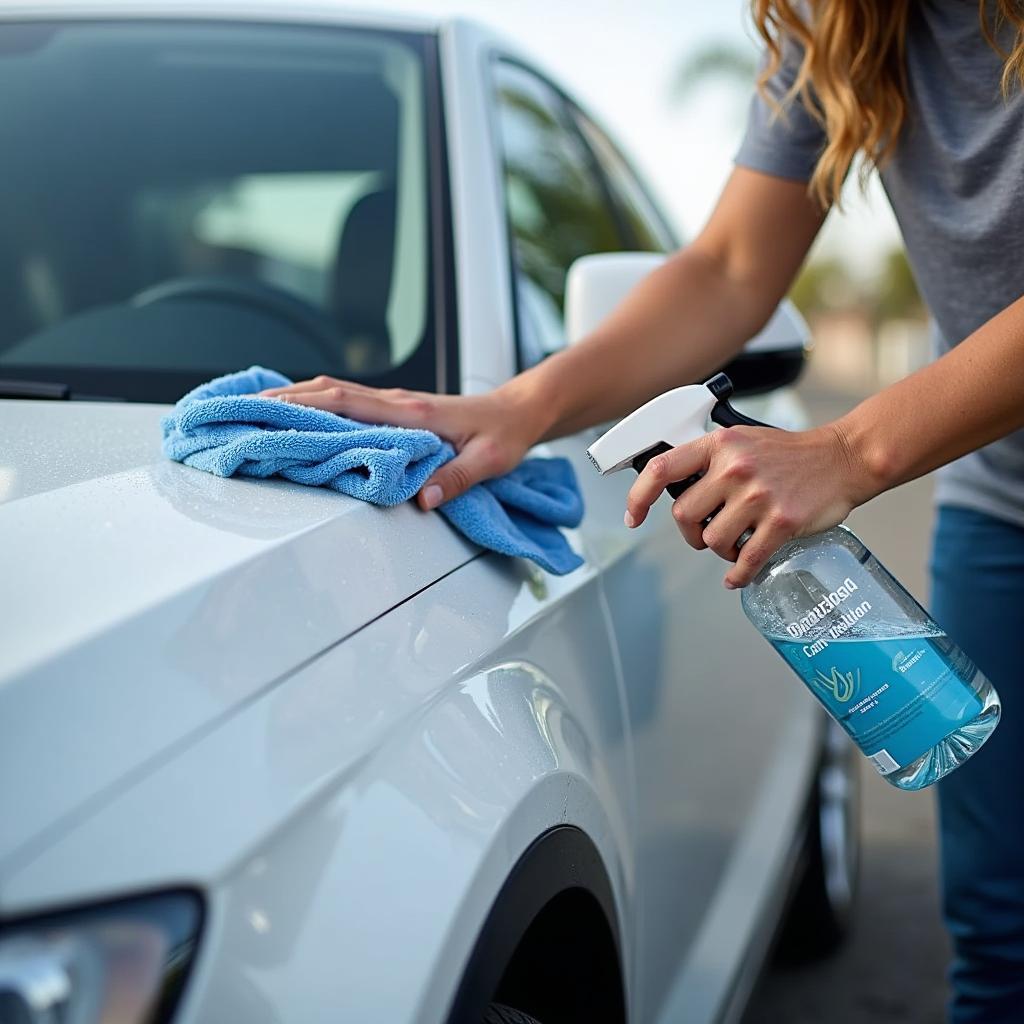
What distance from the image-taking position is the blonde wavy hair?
4.83 feet

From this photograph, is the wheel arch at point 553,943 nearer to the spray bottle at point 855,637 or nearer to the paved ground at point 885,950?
the spray bottle at point 855,637

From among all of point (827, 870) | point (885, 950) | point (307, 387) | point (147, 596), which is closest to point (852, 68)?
point (307, 387)

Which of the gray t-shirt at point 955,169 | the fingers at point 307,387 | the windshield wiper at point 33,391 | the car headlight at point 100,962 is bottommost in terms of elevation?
the car headlight at point 100,962

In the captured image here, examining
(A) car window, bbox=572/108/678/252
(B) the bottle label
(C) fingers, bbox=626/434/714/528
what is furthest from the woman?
(A) car window, bbox=572/108/678/252

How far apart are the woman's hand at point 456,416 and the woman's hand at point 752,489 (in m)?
0.18

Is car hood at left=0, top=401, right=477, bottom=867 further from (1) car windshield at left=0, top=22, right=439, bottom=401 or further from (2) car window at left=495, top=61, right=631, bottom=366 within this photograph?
(2) car window at left=495, top=61, right=631, bottom=366

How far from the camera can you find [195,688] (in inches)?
32.3

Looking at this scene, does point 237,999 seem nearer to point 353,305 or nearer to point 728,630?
point 353,305

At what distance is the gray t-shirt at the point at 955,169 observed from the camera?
143 centimetres

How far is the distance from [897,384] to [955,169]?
37 centimetres

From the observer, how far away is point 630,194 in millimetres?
2635

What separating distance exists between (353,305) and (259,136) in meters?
0.34

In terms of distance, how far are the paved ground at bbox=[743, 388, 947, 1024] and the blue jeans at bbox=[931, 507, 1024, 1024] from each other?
81cm

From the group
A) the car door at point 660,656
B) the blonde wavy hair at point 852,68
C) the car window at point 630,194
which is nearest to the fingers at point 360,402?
the car door at point 660,656
